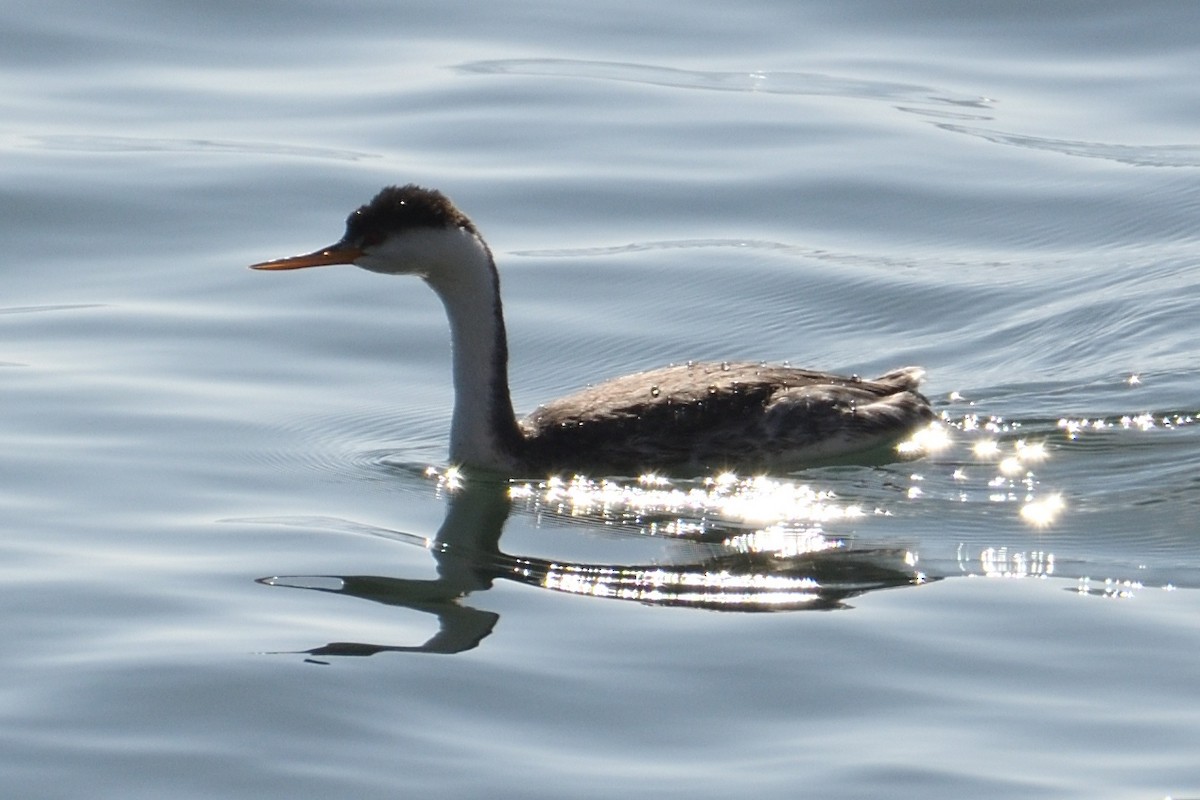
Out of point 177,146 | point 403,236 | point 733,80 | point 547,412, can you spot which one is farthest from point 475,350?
point 733,80

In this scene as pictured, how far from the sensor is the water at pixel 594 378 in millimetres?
7488

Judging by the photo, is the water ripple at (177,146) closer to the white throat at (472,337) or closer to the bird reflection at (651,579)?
the white throat at (472,337)

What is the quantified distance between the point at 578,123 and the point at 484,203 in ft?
7.29

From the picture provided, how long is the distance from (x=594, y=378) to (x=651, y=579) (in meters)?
3.39

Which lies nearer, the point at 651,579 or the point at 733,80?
the point at 651,579

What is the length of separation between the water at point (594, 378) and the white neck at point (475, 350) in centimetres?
31

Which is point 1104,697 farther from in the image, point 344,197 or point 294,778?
point 344,197

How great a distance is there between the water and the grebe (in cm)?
23

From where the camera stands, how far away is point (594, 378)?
12.4 metres

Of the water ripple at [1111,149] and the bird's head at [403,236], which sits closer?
the bird's head at [403,236]

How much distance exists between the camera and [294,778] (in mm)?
7082

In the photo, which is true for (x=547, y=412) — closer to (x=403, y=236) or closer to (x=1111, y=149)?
(x=403, y=236)

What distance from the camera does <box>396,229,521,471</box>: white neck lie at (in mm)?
10672

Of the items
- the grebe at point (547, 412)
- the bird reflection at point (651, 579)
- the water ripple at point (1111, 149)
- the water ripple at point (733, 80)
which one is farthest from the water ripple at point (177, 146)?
the bird reflection at point (651, 579)
